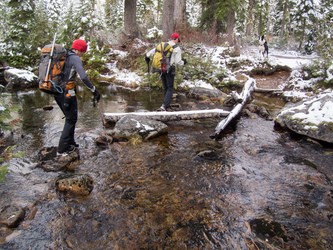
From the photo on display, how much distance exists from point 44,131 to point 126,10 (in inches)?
536

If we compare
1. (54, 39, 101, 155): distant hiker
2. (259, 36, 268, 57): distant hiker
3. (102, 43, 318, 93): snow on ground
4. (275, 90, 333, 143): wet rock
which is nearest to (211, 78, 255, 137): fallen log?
(275, 90, 333, 143): wet rock

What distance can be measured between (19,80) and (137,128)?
1100 cm

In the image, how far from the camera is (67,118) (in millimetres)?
4895

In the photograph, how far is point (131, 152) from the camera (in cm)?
554

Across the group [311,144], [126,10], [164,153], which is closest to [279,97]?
[311,144]

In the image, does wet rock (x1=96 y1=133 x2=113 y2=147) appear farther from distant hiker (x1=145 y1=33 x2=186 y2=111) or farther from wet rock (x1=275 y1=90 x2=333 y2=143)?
wet rock (x1=275 y1=90 x2=333 y2=143)

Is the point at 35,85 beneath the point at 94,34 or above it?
beneath

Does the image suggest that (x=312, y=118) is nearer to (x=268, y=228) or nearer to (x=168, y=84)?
(x=268, y=228)

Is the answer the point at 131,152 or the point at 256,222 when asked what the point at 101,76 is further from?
the point at 256,222

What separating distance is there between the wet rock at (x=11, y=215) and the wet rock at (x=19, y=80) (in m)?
12.0

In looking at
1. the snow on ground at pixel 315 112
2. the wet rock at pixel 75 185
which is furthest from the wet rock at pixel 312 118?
the wet rock at pixel 75 185

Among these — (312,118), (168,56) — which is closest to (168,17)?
(168,56)

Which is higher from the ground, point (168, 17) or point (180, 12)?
point (180, 12)

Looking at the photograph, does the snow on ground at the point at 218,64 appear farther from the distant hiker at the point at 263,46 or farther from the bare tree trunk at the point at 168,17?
the distant hiker at the point at 263,46
